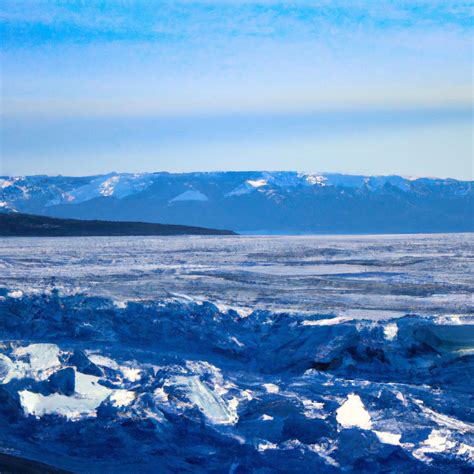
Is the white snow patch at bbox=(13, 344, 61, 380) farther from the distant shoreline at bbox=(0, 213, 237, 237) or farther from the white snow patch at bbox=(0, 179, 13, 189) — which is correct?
the white snow patch at bbox=(0, 179, 13, 189)

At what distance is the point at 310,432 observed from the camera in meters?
4.01

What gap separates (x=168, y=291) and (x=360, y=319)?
3139 mm

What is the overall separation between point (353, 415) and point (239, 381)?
109cm

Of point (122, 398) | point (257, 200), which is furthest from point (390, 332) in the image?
point (257, 200)

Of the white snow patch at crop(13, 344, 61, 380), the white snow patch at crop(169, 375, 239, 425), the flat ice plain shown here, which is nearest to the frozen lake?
the flat ice plain

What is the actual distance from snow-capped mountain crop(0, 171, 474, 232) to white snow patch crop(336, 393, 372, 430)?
294 feet

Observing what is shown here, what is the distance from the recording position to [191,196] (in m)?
116

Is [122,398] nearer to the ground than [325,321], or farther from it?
nearer to the ground

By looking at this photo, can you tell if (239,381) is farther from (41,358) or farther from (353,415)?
(41,358)

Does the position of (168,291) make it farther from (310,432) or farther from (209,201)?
(209,201)

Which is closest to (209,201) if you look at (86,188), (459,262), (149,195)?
(149,195)

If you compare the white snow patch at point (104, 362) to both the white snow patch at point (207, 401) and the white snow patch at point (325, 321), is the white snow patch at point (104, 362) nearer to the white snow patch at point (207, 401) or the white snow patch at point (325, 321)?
the white snow patch at point (207, 401)

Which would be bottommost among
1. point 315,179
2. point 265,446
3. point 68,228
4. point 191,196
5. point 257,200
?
point 265,446

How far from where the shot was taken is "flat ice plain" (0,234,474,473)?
3.85 metres
